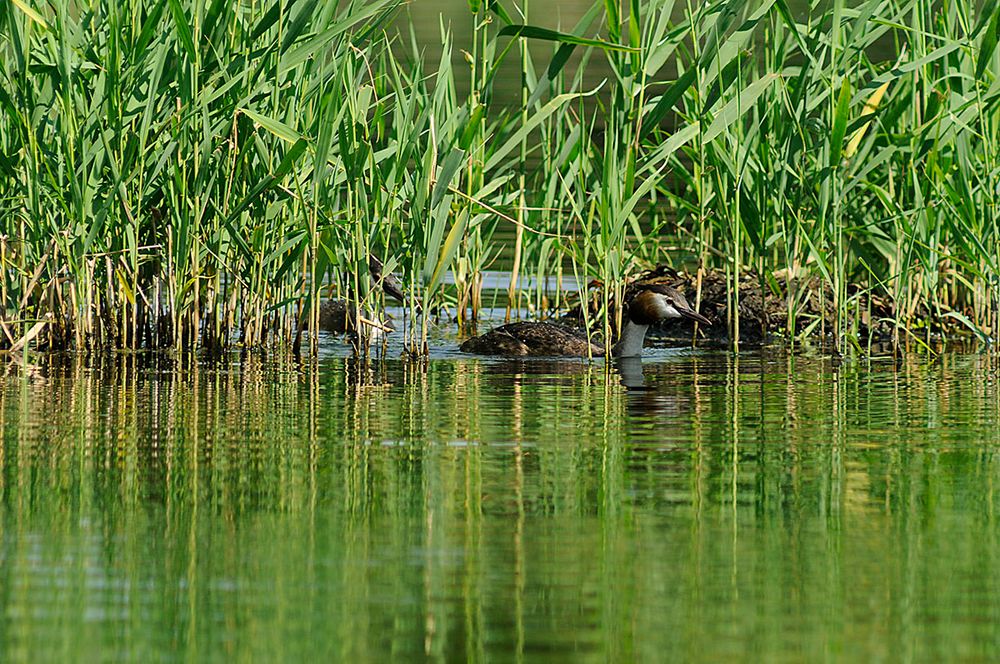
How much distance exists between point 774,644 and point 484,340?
21.4 feet

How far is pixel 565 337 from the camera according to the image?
1038 centimetres

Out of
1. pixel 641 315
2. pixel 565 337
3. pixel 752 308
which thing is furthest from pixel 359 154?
pixel 752 308

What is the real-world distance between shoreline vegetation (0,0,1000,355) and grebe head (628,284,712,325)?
0.48 meters

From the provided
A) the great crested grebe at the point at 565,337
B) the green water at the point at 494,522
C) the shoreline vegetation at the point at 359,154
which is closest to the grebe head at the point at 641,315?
the great crested grebe at the point at 565,337

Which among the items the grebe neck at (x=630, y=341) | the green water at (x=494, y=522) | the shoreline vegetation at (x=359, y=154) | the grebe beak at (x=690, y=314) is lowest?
the green water at (x=494, y=522)

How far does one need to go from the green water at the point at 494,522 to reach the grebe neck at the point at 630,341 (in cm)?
181

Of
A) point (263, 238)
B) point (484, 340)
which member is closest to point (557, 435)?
point (263, 238)

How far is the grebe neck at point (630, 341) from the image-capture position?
403 inches

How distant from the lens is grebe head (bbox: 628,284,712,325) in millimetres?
10312

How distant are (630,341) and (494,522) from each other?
5.21 meters

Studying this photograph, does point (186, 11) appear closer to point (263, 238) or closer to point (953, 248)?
point (263, 238)

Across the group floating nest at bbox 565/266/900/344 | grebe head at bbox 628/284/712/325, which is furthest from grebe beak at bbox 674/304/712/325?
floating nest at bbox 565/266/900/344

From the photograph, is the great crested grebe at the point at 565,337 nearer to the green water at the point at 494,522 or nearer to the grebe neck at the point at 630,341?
the grebe neck at the point at 630,341

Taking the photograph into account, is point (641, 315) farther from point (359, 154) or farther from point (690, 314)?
point (359, 154)
